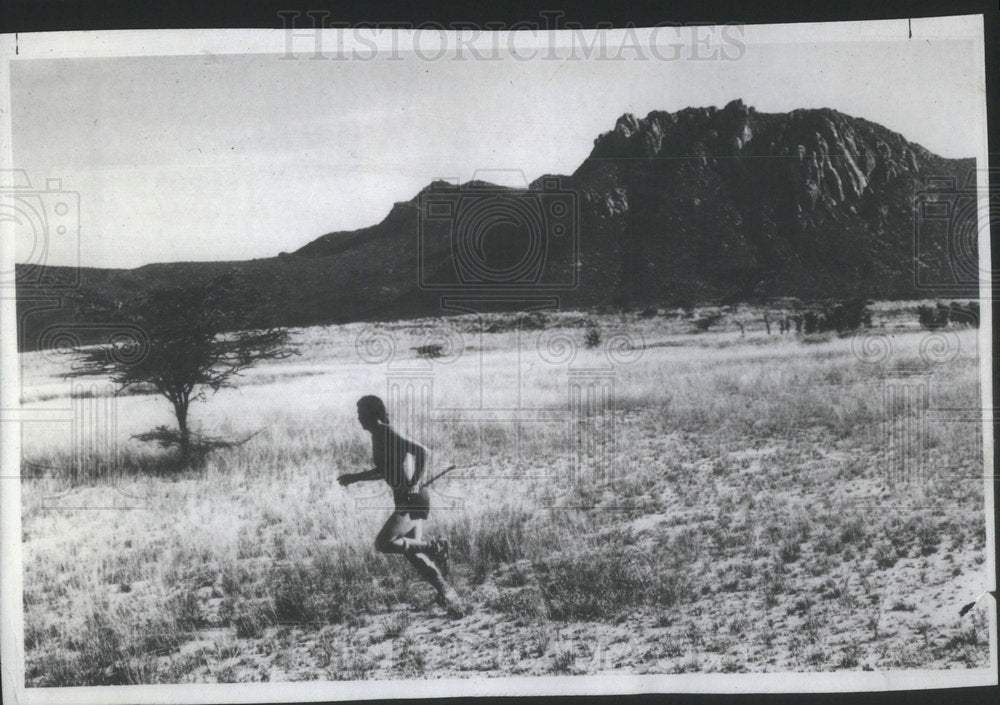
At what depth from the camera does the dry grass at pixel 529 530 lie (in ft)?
11.4

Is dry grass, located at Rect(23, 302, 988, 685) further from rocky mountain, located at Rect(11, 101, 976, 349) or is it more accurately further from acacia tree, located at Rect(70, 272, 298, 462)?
rocky mountain, located at Rect(11, 101, 976, 349)

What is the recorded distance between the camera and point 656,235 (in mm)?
3707

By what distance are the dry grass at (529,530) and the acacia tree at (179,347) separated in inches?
5.2

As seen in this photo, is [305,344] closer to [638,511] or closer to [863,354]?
[638,511]

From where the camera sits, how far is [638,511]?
3553mm

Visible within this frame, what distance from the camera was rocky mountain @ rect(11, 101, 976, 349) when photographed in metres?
3.57

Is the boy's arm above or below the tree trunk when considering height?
below

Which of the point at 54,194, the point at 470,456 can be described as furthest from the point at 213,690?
the point at 54,194

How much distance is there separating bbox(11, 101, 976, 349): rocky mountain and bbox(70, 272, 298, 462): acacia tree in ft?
0.39

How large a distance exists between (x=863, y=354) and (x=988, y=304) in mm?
848

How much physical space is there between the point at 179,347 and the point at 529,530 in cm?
234

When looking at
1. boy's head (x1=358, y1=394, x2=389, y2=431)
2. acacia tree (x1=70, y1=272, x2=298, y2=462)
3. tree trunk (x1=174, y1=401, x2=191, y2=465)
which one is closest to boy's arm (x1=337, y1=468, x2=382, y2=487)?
boy's head (x1=358, y1=394, x2=389, y2=431)

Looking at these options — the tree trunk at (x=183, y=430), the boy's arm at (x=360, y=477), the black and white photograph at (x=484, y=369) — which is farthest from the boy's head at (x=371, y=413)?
the tree trunk at (x=183, y=430)

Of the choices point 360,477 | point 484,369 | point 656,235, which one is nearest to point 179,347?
point 360,477
